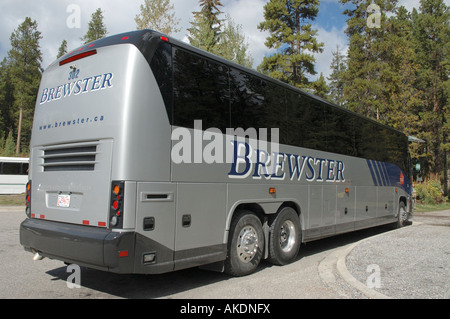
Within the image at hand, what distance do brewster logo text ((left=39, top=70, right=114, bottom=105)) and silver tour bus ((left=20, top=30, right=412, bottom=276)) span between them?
2cm

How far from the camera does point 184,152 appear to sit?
513cm

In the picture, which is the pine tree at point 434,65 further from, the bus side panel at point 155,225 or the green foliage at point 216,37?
the bus side panel at point 155,225

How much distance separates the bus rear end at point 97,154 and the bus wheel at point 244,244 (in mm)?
1767

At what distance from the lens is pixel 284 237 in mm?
7453

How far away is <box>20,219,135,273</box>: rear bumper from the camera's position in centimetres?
435

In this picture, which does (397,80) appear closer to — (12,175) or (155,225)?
(155,225)

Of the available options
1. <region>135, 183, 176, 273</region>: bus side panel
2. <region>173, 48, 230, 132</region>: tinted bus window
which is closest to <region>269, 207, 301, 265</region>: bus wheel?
<region>173, 48, 230, 132</region>: tinted bus window

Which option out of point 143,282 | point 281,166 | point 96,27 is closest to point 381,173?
point 281,166

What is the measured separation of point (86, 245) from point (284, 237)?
4.14 meters

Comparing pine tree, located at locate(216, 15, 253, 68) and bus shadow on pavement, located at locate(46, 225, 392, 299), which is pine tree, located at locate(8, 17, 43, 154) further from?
bus shadow on pavement, located at locate(46, 225, 392, 299)

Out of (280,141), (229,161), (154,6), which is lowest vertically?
(229,161)
